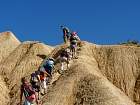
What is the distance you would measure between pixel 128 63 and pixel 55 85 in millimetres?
10622

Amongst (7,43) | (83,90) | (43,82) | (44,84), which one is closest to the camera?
(43,82)

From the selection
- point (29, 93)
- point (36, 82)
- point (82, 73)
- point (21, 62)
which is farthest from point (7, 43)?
point (29, 93)

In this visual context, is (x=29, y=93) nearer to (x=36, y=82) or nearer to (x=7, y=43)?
(x=36, y=82)

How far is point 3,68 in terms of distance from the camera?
51906 millimetres

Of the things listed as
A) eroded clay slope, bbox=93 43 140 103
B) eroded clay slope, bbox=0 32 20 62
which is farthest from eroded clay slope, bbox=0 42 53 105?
eroded clay slope, bbox=93 43 140 103

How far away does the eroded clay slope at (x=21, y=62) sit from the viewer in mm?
48812

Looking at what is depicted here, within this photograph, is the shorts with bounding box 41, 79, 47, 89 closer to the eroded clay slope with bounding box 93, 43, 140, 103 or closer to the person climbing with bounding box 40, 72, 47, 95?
the person climbing with bounding box 40, 72, 47, 95

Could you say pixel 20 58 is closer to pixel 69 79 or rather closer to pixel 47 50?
pixel 47 50

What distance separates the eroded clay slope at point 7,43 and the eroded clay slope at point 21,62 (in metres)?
2.76

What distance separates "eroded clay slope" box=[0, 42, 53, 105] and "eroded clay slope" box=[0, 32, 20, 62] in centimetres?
276

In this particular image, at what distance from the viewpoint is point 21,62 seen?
51375mm

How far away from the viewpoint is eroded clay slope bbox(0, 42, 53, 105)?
48812 mm

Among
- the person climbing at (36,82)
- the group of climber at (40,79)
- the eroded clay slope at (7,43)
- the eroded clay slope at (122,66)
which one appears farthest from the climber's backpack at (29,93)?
the eroded clay slope at (7,43)

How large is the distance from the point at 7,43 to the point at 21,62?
29.8 ft
